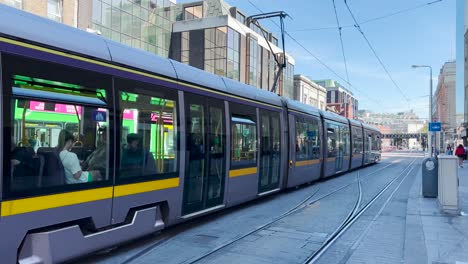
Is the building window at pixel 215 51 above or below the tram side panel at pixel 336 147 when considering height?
above

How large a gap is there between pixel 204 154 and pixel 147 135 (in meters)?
1.77

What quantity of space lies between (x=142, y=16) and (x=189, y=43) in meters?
7.50

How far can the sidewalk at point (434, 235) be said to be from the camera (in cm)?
648

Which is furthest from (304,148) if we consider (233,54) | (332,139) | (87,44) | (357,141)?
(233,54)

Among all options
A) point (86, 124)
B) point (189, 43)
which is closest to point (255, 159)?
point (86, 124)

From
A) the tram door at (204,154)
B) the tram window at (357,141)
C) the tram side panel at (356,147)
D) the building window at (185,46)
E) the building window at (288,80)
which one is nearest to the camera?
the tram door at (204,154)

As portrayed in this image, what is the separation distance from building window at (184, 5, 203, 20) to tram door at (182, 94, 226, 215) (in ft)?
123

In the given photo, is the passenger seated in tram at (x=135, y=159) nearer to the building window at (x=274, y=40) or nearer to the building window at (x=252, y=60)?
the building window at (x=252, y=60)

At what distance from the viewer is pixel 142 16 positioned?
1438 inches

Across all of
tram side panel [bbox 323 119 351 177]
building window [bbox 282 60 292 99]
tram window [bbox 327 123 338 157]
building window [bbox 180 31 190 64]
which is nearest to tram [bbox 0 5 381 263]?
tram side panel [bbox 323 119 351 177]

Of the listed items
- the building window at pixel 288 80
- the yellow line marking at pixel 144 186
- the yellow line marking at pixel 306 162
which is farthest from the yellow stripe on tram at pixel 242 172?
the building window at pixel 288 80

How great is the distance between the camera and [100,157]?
584 cm

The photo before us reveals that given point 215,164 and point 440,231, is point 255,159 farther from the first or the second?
point 440,231

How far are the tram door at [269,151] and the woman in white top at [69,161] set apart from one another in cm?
627
